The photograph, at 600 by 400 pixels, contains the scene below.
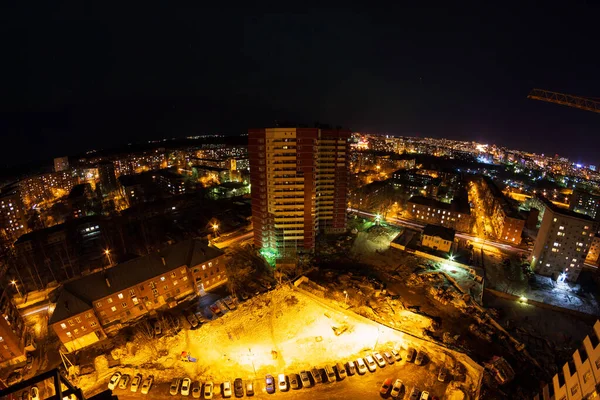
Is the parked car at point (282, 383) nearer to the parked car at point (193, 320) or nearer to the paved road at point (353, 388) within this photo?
the paved road at point (353, 388)

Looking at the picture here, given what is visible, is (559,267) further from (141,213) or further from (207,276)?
(141,213)

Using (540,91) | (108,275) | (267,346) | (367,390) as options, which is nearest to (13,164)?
(108,275)

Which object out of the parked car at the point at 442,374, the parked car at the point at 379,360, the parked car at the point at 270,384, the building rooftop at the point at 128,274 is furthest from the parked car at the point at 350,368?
the building rooftop at the point at 128,274

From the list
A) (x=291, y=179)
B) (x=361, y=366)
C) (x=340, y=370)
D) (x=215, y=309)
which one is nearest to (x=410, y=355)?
(x=361, y=366)

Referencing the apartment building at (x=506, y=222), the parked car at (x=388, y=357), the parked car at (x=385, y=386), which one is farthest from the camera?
the apartment building at (x=506, y=222)

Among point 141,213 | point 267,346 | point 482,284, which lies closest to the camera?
point 267,346

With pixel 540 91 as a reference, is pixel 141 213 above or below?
below

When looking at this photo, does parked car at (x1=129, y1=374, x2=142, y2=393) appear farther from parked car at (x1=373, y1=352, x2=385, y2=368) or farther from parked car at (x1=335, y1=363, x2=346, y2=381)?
parked car at (x1=373, y1=352, x2=385, y2=368)
